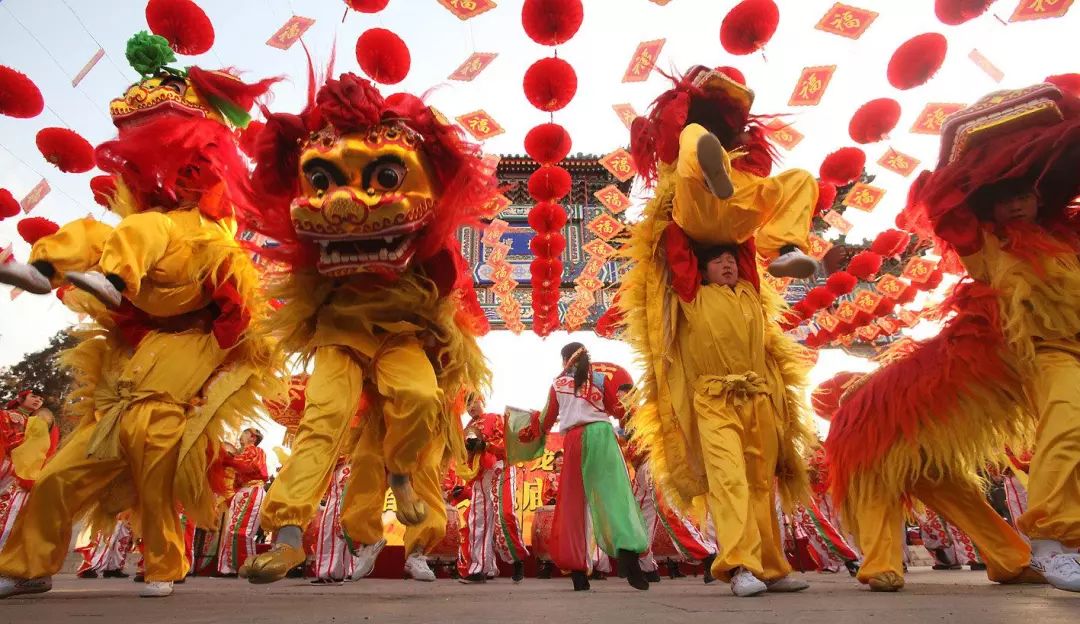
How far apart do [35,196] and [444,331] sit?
3950 mm

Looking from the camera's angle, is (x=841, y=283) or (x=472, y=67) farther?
(x=841, y=283)

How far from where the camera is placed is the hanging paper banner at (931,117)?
4.58m

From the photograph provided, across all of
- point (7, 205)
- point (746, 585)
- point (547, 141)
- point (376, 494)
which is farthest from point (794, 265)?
point (7, 205)

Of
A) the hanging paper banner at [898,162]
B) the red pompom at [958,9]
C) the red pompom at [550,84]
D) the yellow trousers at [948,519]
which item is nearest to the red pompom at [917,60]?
the red pompom at [958,9]

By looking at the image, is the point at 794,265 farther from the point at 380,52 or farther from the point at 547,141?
the point at 547,141

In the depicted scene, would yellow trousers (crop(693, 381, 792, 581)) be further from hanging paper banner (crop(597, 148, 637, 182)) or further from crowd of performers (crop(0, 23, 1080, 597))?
hanging paper banner (crop(597, 148, 637, 182))

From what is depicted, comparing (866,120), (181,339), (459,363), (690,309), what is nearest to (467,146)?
(459,363)

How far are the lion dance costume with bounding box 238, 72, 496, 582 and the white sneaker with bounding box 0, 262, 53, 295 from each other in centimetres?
67

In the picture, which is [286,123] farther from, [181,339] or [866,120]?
[866,120]

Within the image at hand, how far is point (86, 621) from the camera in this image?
1407 millimetres

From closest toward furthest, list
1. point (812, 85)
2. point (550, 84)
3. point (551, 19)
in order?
point (551, 19) → point (812, 85) → point (550, 84)

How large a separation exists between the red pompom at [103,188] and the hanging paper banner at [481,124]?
2.73 m

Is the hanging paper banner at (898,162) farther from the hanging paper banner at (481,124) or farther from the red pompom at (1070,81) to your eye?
the hanging paper banner at (481,124)

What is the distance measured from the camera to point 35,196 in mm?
4574
